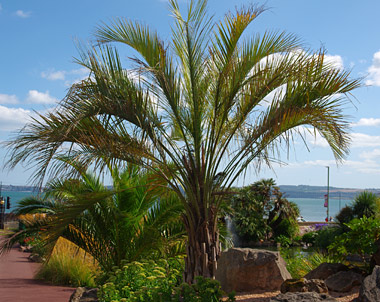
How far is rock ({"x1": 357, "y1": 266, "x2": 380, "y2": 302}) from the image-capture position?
4844 millimetres

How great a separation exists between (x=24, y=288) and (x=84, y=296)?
3533mm

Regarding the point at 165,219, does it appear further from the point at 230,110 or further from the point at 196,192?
the point at 230,110

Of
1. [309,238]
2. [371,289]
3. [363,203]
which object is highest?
[363,203]

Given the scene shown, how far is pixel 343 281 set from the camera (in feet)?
23.4

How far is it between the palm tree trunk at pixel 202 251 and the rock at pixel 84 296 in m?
1.52

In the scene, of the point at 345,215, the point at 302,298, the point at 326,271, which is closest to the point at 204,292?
the point at 302,298

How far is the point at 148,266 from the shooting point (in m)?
8.05

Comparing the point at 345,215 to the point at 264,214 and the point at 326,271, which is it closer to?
the point at 264,214

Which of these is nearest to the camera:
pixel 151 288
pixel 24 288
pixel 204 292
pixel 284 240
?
pixel 204 292

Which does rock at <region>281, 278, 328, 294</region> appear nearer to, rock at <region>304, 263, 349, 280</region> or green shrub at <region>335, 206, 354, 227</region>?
rock at <region>304, 263, 349, 280</region>

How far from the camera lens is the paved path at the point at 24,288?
8.80m

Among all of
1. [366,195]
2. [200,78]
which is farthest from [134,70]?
[366,195]

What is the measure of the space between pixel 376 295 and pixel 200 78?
4374mm

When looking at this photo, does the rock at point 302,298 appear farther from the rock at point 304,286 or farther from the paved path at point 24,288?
the paved path at point 24,288
